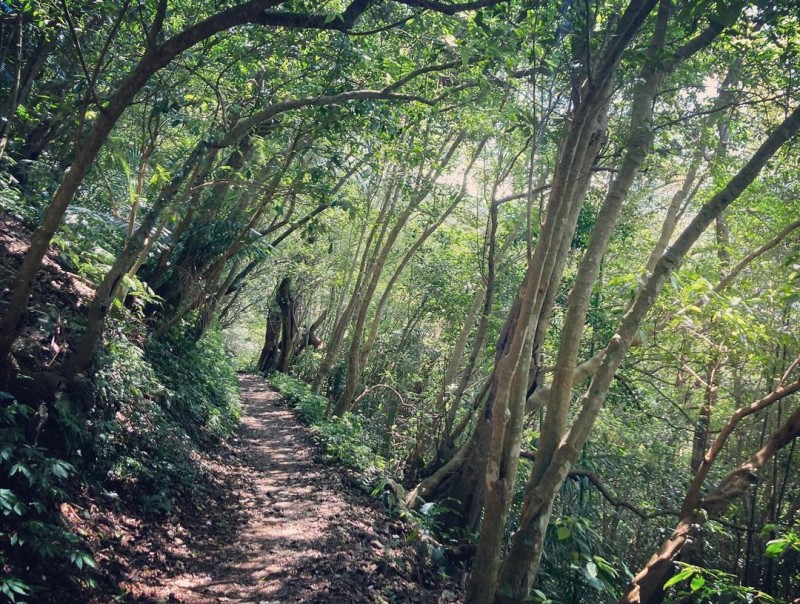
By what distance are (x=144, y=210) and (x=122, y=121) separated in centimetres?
188

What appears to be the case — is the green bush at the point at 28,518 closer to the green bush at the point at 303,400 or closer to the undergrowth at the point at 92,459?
the undergrowth at the point at 92,459

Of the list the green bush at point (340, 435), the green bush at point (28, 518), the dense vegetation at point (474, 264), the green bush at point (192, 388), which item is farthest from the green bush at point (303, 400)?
the green bush at point (28, 518)

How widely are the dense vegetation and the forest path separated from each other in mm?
642

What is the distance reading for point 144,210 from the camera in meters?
10.6

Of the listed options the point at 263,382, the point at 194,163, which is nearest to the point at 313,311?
the point at 263,382

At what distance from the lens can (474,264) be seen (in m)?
14.7

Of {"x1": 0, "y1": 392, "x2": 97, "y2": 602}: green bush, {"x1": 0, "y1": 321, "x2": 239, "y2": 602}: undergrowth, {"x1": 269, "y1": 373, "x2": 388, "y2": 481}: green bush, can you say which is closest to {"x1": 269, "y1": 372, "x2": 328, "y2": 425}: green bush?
{"x1": 269, "y1": 373, "x2": 388, "y2": 481}: green bush

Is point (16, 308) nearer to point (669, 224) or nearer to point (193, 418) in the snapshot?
point (193, 418)

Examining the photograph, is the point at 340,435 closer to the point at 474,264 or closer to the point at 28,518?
the point at 474,264

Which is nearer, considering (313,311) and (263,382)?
(263,382)

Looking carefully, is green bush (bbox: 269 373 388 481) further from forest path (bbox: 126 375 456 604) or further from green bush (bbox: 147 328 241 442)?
green bush (bbox: 147 328 241 442)

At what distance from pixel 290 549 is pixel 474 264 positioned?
9.80 m

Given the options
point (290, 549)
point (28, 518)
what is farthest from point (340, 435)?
point (28, 518)

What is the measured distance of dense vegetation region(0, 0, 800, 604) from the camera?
468 cm
